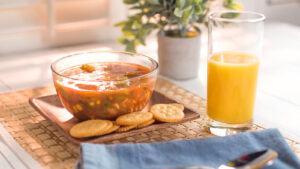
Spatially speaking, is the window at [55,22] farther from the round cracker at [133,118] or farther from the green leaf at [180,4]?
the round cracker at [133,118]

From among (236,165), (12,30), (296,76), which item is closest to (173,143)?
(236,165)

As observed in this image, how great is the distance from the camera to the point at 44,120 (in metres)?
1.04

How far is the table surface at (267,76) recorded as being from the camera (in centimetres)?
111

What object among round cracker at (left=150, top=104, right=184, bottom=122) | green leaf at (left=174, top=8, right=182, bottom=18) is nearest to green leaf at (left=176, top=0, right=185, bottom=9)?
green leaf at (left=174, top=8, right=182, bottom=18)

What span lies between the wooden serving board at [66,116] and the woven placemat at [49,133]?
3 centimetres

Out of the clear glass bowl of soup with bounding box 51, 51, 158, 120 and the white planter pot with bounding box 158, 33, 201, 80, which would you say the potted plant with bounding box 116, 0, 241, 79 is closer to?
the white planter pot with bounding box 158, 33, 201, 80

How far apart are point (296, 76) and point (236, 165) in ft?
2.37

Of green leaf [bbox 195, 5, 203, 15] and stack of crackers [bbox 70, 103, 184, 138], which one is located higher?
green leaf [bbox 195, 5, 203, 15]

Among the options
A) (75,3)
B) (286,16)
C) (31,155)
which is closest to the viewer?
(31,155)

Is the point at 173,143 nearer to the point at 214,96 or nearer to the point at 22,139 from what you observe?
the point at 214,96

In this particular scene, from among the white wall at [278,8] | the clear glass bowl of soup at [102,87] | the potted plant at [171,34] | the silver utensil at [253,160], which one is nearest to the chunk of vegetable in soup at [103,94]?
the clear glass bowl of soup at [102,87]

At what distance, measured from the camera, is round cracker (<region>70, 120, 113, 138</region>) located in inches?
33.9

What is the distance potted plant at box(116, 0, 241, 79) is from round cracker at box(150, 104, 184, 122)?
378mm

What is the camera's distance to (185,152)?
0.83m
